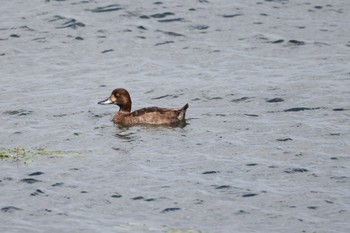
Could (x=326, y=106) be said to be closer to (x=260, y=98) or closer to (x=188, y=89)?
(x=260, y=98)

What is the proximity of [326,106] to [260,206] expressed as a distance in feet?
26.2

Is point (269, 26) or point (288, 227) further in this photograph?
point (269, 26)

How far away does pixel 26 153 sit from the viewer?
68.4 feet

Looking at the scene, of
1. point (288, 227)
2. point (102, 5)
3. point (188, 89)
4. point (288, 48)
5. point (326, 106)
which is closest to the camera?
point (288, 227)

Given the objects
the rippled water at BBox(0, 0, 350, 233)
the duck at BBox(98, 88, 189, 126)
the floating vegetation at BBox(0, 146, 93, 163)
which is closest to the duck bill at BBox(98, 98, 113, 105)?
the duck at BBox(98, 88, 189, 126)

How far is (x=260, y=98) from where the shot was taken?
25562mm

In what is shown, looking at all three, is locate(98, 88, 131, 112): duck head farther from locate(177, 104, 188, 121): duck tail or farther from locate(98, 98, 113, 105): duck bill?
locate(177, 104, 188, 121): duck tail

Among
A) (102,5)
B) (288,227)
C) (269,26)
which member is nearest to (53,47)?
(102,5)

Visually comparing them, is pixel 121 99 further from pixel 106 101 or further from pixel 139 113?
pixel 139 113

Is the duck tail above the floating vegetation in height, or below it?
below

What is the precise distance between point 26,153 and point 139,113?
433 centimetres

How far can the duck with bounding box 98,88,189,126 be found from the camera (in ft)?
78.4

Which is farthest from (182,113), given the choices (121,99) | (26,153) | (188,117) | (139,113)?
(26,153)

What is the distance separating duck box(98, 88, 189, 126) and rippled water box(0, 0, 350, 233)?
0.29 meters
